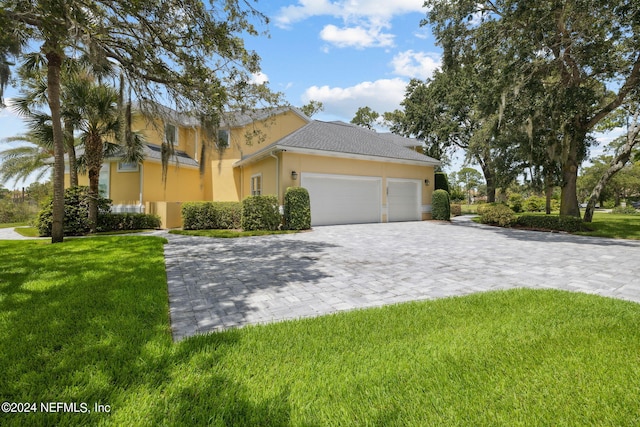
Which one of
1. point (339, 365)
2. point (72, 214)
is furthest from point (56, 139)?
point (339, 365)

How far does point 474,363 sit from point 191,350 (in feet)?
7.20

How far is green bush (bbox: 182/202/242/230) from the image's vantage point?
39.2 feet

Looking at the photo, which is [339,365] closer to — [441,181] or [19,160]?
[441,181]

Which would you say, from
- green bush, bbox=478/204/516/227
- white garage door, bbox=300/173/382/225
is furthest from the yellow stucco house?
green bush, bbox=478/204/516/227

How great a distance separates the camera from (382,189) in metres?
14.7

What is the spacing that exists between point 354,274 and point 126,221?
37.5ft

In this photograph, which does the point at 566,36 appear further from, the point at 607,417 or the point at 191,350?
the point at 191,350

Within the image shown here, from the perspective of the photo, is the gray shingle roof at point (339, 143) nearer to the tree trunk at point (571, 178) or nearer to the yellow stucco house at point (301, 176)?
the yellow stucco house at point (301, 176)

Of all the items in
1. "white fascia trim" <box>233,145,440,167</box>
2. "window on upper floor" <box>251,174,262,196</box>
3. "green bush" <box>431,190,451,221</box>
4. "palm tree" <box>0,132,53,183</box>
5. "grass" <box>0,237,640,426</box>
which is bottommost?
"grass" <box>0,237,640,426</box>

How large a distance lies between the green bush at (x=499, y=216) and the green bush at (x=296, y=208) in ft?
29.8

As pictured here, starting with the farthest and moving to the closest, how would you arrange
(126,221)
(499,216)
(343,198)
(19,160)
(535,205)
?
(535,205) → (19,160) → (343,198) → (499,216) → (126,221)

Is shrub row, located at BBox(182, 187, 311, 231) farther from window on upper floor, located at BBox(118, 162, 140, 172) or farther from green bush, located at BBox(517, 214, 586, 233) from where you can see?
green bush, located at BBox(517, 214, 586, 233)

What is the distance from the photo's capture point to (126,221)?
39.8ft

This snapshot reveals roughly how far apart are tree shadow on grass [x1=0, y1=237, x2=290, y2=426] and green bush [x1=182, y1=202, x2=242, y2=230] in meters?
8.10
